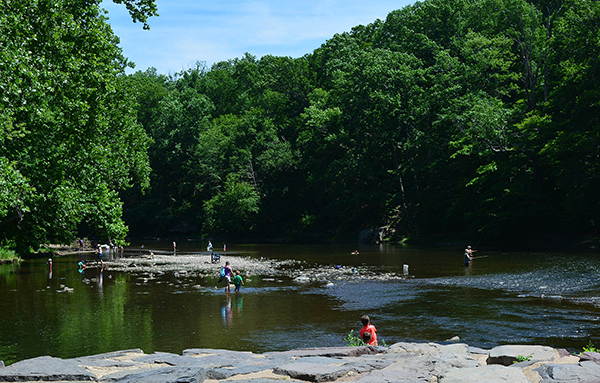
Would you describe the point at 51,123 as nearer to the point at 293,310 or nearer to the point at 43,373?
the point at 293,310

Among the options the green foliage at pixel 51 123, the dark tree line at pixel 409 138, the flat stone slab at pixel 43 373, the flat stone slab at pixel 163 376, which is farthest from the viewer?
the dark tree line at pixel 409 138

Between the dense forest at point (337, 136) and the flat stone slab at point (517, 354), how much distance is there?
1430 centimetres

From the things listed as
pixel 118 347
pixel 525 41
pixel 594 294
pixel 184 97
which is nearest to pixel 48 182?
pixel 118 347

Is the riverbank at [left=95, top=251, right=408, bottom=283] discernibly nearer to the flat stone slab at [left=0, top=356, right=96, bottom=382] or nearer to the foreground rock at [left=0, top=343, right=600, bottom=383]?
the foreground rock at [left=0, top=343, right=600, bottom=383]

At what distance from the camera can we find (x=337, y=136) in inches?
2660

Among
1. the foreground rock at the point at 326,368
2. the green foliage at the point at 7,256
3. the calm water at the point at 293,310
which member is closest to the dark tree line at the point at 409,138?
the calm water at the point at 293,310

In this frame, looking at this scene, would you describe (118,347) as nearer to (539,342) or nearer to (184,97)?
(539,342)

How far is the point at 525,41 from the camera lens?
2003 inches

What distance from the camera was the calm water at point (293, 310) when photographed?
605 inches

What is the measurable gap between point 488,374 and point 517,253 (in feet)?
118

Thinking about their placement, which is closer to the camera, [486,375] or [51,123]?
[486,375]

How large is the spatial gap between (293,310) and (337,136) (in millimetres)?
48766

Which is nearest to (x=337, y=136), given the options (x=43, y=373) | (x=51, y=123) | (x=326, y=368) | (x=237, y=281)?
(x=237, y=281)

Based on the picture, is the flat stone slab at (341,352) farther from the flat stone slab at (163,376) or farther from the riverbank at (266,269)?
the riverbank at (266,269)
